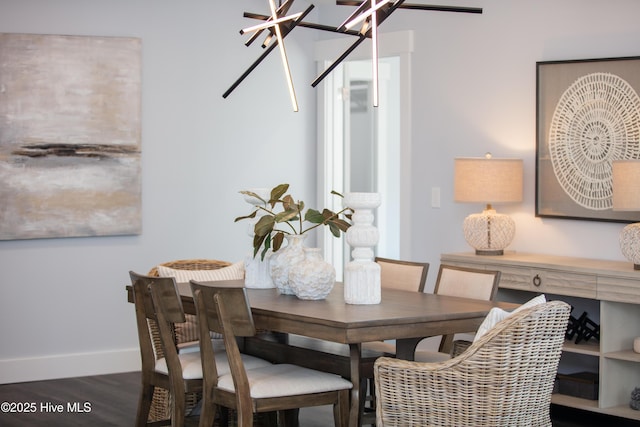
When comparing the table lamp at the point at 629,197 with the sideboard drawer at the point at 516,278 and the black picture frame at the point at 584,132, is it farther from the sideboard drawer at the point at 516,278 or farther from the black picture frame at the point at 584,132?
the sideboard drawer at the point at 516,278

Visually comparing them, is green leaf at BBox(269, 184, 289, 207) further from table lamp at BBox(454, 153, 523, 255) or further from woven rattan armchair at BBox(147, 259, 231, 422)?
table lamp at BBox(454, 153, 523, 255)

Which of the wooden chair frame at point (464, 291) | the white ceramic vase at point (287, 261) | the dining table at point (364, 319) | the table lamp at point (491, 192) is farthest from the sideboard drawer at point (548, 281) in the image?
the white ceramic vase at point (287, 261)

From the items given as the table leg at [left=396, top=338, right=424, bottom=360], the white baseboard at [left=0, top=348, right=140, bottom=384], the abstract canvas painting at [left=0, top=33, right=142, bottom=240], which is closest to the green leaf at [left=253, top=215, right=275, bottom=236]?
the table leg at [left=396, top=338, right=424, bottom=360]

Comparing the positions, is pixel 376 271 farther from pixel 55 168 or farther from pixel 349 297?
pixel 55 168

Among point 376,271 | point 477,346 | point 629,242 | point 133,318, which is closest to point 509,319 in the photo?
point 477,346

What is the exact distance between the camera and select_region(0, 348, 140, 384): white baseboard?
6078 mm

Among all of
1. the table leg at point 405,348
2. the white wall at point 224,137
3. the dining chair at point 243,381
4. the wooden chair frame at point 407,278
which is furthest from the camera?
the white wall at point 224,137

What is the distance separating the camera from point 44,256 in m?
6.17

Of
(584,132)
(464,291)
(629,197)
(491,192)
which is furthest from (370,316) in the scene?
(584,132)

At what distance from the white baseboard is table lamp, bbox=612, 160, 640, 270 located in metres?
3.21

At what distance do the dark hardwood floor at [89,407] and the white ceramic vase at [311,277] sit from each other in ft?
3.47

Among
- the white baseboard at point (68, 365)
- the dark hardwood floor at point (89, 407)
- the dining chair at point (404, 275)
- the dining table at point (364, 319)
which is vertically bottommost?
the dark hardwood floor at point (89, 407)

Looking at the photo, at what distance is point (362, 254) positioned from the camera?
401 centimetres

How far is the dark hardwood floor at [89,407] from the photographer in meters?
5.06
